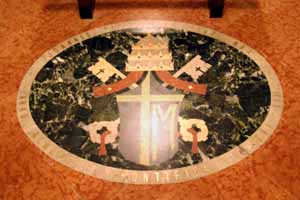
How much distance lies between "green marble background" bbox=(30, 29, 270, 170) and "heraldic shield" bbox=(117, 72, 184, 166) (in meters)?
0.03

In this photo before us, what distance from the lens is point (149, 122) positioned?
168 centimetres

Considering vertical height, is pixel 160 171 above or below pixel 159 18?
below

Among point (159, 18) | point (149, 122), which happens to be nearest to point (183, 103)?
point (149, 122)

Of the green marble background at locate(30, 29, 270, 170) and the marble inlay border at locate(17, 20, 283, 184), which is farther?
the green marble background at locate(30, 29, 270, 170)

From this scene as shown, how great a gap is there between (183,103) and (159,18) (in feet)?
2.14

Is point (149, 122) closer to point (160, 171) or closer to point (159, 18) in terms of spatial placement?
point (160, 171)

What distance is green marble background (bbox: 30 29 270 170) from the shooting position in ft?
5.27

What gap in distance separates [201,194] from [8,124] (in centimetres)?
82

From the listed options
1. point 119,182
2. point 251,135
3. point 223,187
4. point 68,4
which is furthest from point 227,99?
point 68,4

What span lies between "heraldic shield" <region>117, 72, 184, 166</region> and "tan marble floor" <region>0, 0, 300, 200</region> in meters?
0.15

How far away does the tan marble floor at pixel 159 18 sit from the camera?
147 centimetres

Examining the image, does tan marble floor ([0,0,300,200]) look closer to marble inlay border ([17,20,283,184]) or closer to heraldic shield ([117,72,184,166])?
marble inlay border ([17,20,283,184])

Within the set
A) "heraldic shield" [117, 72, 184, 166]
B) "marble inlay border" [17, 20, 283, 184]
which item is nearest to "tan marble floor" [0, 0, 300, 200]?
"marble inlay border" [17, 20, 283, 184]

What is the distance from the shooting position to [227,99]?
177 cm
